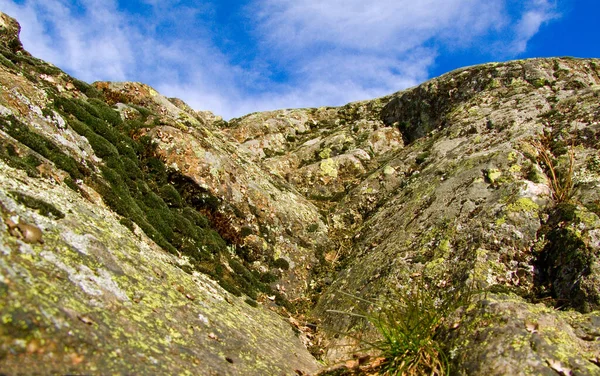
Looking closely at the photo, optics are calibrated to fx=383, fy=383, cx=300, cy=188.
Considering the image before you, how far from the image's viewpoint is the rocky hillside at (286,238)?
733 centimetres

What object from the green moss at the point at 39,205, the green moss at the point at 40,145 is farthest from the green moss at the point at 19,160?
the green moss at the point at 39,205

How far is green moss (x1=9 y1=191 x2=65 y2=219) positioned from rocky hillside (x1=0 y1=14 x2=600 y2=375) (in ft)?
0.16

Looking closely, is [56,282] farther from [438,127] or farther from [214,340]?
[438,127]

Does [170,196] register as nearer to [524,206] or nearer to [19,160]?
[19,160]

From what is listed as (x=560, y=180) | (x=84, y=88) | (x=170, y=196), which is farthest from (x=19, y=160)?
(x=560, y=180)

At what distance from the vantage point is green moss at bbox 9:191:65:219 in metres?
8.75

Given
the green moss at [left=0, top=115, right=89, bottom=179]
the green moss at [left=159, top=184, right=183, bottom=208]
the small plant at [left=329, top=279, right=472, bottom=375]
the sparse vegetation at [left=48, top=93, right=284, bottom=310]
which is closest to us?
the small plant at [left=329, top=279, right=472, bottom=375]

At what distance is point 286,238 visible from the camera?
71.6 feet

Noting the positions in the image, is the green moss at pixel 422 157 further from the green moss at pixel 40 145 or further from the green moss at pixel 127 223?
the green moss at pixel 40 145

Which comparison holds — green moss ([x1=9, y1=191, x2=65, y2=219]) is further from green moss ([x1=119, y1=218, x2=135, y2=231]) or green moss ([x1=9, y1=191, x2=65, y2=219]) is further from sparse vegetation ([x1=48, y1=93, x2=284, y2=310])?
sparse vegetation ([x1=48, y1=93, x2=284, y2=310])

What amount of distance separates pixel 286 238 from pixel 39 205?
1401 centimetres

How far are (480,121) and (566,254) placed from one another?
51.5 feet

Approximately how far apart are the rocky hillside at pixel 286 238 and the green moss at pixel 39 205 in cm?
5

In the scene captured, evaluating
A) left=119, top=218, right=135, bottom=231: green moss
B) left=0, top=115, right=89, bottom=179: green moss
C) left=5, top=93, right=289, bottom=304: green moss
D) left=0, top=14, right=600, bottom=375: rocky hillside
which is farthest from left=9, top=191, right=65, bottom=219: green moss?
left=0, top=115, right=89, bottom=179: green moss
